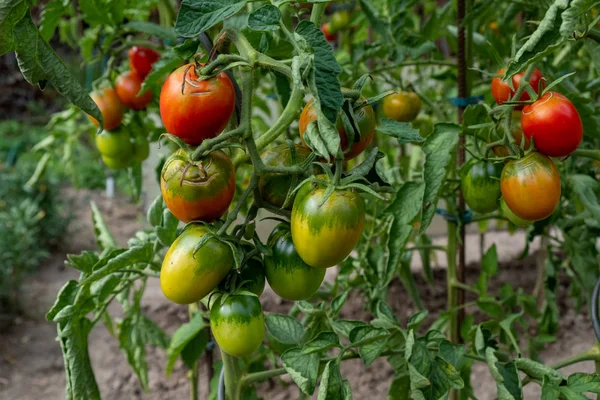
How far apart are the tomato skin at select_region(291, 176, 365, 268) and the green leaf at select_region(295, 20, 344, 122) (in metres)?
0.09

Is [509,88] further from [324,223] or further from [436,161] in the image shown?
[324,223]

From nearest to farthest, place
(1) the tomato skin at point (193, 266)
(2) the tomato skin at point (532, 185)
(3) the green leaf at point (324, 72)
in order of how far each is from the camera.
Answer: (3) the green leaf at point (324, 72) → (1) the tomato skin at point (193, 266) → (2) the tomato skin at point (532, 185)

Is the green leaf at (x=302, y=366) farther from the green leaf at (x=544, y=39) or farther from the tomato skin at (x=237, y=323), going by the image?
the green leaf at (x=544, y=39)

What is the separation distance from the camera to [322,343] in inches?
31.3

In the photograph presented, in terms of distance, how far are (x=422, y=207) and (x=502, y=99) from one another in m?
0.19

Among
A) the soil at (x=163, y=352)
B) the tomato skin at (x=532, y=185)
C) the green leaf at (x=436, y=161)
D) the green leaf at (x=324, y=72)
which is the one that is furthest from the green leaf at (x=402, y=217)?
the soil at (x=163, y=352)

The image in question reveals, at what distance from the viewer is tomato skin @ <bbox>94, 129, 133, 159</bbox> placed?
1143mm

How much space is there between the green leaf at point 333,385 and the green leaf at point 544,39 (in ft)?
1.35

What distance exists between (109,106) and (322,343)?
2.06 ft

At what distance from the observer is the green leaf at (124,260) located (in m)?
0.77

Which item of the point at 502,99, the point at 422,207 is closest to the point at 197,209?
the point at 422,207

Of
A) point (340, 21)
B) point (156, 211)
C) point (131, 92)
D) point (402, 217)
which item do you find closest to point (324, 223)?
point (402, 217)

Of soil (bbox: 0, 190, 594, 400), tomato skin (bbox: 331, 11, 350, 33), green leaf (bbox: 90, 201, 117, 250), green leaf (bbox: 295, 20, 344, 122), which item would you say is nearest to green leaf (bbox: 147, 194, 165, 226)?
green leaf (bbox: 90, 201, 117, 250)

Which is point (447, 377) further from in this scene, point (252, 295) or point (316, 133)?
point (316, 133)
